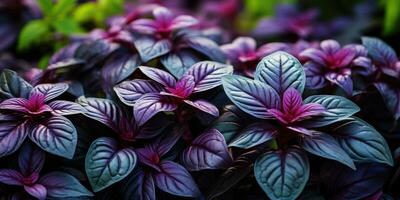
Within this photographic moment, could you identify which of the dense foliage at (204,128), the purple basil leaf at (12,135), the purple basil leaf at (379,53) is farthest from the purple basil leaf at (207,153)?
the purple basil leaf at (379,53)

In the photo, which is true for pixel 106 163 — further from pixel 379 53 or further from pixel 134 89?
pixel 379 53

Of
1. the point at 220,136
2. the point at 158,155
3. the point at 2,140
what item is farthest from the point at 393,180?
the point at 2,140

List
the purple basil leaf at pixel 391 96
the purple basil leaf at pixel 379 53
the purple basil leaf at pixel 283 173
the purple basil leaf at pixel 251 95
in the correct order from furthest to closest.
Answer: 1. the purple basil leaf at pixel 379 53
2. the purple basil leaf at pixel 391 96
3. the purple basil leaf at pixel 251 95
4. the purple basil leaf at pixel 283 173

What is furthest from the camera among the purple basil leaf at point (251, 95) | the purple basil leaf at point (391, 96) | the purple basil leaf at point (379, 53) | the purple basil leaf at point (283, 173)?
the purple basil leaf at point (379, 53)

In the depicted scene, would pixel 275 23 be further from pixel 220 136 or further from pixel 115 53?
pixel 220 136

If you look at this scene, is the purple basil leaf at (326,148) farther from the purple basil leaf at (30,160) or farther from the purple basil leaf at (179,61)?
the purple basil leaf at (30,160)

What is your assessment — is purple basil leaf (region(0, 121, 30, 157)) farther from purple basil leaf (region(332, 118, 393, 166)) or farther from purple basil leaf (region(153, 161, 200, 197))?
purple basil leaf (region(332, 118, 393, 166))

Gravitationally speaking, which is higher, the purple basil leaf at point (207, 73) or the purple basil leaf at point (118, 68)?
the purple basil leaf at point (207, 73)
